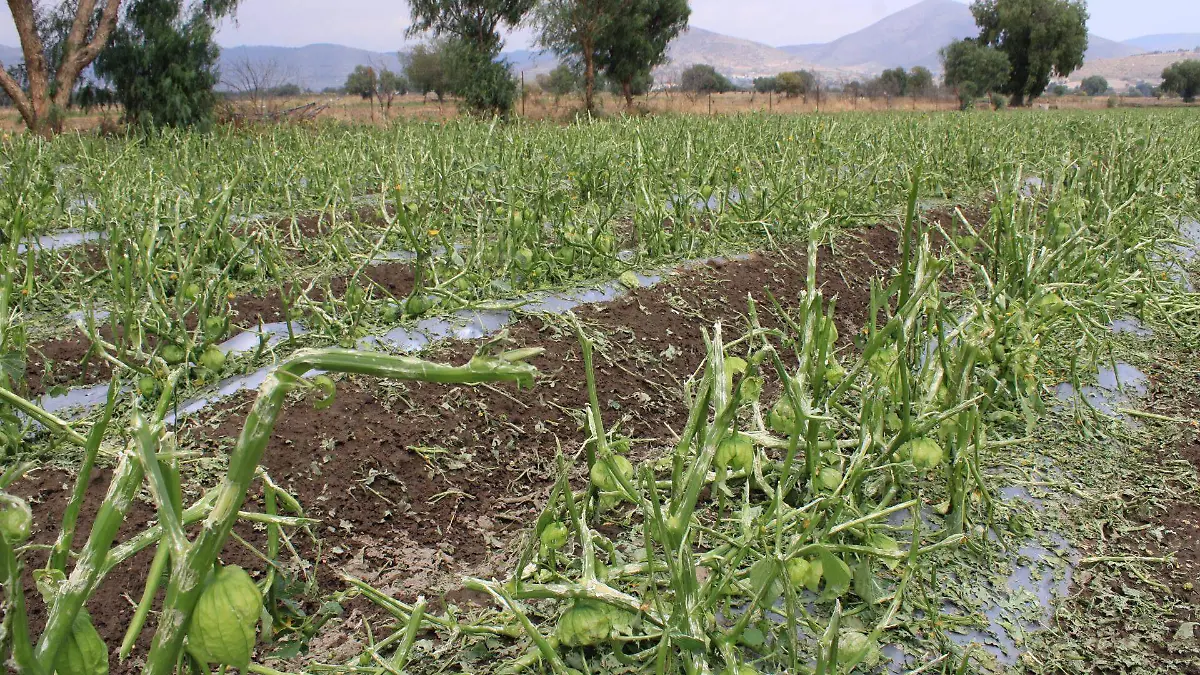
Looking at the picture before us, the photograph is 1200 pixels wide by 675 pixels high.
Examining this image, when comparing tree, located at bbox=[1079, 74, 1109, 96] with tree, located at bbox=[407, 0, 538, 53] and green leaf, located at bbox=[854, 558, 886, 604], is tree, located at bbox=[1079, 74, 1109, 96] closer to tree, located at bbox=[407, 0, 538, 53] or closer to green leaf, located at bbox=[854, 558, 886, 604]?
tree, located at bbox=[407, 0, 538, 53]

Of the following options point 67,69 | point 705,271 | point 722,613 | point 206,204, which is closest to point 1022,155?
point 705,271

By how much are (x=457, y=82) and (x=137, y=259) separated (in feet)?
56.0

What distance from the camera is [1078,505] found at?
2094mm

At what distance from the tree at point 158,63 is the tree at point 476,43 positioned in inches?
262

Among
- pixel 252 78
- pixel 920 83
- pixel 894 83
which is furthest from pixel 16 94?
pixel 920 83

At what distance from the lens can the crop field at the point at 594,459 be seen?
3.75 feet

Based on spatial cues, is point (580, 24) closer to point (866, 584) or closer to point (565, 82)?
point (565, 82)

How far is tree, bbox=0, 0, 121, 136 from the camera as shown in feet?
38.1

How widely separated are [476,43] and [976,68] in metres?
30.8

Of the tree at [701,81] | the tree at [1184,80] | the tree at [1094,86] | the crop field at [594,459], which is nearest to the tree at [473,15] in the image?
the crop field at [594,459]

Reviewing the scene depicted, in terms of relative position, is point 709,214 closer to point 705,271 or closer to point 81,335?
point 705,271

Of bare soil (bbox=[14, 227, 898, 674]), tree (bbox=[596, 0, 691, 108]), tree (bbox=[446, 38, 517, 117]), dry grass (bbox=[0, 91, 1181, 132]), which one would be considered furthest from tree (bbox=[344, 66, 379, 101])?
bare soil (bbox=[14, 227, 898, 674])

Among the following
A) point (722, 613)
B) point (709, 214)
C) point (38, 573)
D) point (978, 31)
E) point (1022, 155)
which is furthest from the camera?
point (978, 31)

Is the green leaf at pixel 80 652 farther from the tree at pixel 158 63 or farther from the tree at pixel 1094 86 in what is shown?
the tree at pixel 1094 86
